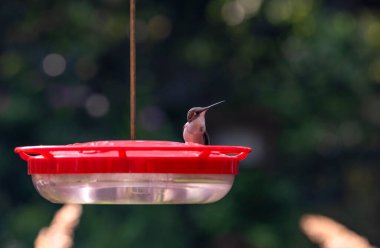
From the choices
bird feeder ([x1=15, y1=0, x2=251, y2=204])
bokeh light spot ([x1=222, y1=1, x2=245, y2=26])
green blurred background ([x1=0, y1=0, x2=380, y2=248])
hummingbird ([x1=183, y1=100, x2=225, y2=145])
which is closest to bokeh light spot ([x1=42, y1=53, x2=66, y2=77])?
green blurred background ([x1=0, y1=0, x2=380, y2=248])

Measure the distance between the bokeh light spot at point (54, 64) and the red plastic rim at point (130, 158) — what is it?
7.29 meters

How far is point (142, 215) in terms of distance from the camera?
10.0 meters

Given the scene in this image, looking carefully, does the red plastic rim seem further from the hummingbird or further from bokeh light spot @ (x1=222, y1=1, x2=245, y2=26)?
bokeh light spot @ (x1=222, y1=1, x2=245, y2=26)

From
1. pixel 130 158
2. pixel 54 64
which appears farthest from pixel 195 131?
pixel 54 64

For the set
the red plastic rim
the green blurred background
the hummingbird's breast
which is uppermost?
the red plastic rim

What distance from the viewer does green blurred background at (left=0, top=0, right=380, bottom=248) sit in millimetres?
9977

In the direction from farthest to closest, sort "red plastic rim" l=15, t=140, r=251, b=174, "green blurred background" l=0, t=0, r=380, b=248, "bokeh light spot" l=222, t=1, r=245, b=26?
"bokeh light spot" l=222, t=1, r=245, b=26 < "green blurred background" l=0, t=0, r=380, b=248 < "red plastic rim" l=15, t=140, r=251, b=174

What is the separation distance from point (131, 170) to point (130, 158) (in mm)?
34

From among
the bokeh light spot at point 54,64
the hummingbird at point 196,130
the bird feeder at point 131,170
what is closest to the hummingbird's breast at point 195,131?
the hummingbird at point 196,130

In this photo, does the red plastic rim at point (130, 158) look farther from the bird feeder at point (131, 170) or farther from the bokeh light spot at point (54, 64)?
the bokeh light spot at point (54, 64)

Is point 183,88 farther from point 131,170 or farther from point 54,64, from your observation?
point 131,170

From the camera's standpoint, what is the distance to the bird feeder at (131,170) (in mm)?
2883

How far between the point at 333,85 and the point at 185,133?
6.29 meters

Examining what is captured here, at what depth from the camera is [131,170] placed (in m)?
2.87
